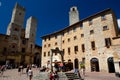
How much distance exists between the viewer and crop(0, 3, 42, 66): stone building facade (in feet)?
133

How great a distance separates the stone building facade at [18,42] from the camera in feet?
133

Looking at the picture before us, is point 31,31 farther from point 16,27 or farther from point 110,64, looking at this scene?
point 110,64

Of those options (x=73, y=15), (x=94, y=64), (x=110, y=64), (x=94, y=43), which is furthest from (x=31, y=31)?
(x=110, y=64)

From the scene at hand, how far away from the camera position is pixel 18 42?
44406 mm

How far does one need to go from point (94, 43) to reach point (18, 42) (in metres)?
28.9

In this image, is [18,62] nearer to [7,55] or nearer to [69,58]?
[7,55]

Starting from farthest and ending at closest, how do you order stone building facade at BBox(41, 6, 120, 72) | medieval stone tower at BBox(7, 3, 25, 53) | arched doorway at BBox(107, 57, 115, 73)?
medieval stone tower at BBox(7, 3, 25, 53), stone building facade at BBox(41, 6, 120, 72), arched doorway at BBox(107, 57, 115, 73)

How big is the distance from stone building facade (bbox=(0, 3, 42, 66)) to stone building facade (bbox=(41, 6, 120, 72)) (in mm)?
14656

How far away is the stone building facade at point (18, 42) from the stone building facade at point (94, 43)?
48.1ft

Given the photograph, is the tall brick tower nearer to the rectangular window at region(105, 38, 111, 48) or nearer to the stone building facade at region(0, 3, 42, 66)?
the stone building facade at region(0, 3, 42, 66)

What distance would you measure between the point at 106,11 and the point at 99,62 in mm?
11091

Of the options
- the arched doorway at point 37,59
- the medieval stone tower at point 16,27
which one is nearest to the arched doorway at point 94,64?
the medieval stone tower at point 16,27

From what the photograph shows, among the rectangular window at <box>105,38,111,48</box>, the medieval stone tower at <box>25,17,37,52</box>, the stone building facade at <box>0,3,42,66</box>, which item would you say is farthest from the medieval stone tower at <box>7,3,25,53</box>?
the rectangular window at <box>105,38,111,48</box>

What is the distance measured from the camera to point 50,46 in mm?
39219
